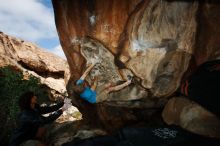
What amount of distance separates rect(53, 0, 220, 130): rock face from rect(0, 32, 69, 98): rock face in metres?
7.43

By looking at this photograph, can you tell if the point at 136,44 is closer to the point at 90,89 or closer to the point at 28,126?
the point at 90,89

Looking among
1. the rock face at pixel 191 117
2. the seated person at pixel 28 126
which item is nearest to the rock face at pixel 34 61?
the seated person at pixel 28 126

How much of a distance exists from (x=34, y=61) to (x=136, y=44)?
10.1m

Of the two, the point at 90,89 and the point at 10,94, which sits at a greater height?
the point at 10,94

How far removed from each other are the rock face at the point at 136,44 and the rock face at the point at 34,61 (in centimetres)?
743

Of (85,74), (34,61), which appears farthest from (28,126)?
(34,61)

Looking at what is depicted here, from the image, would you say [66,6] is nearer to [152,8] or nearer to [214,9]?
[152,8]

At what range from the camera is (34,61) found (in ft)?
61.9

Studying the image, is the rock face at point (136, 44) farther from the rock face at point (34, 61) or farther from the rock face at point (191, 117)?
the rock face at point (34, 61)

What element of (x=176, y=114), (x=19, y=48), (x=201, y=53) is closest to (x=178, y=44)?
(x=201, y=53)

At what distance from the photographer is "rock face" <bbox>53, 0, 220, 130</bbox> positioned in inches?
368

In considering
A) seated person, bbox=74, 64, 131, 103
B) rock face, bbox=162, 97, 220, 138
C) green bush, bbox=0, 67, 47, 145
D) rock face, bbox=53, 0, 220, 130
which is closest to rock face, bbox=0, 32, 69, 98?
green bush, bbox=0, 67, 47, 145

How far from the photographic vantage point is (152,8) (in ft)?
32.3

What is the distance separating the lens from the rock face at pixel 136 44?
9.34 meters
